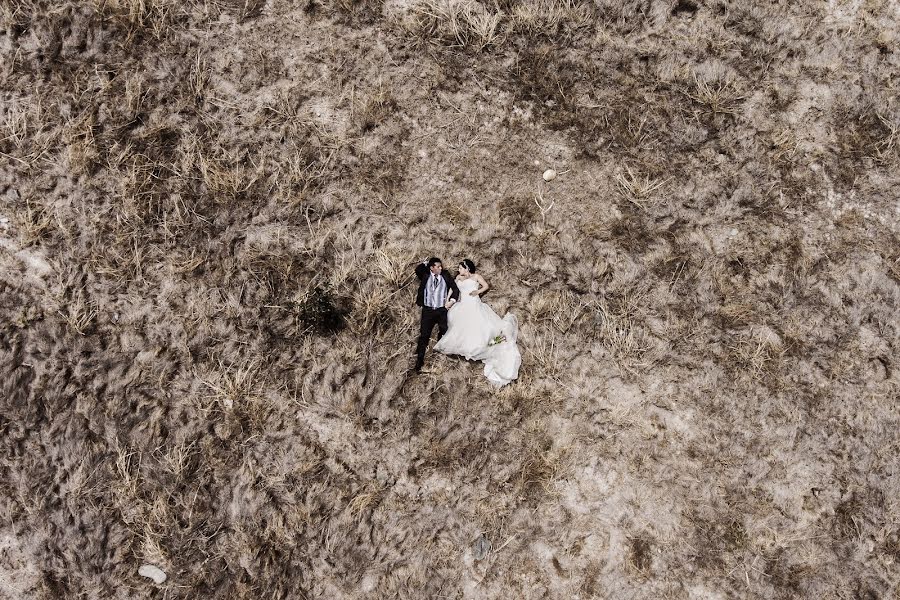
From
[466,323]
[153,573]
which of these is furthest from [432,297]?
[153,573]

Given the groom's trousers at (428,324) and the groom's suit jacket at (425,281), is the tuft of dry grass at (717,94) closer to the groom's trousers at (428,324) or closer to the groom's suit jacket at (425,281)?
the groom's suit jacket at (425,281)

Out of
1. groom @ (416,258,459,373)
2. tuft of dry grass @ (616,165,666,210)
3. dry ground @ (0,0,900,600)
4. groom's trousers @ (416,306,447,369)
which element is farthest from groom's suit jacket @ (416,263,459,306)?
tuft of dry grass @ (616,165,666,210)

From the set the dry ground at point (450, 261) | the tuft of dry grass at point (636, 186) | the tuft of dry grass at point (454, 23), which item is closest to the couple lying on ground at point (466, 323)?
the dry ground at point (450, 261)

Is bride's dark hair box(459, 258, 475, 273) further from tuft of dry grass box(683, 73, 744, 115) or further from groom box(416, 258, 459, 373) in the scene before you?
tuft of dry grass box(683, 73, 744, 115)

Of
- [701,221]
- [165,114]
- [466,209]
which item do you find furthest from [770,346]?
[165,114]

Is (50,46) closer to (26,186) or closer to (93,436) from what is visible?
(26,186)

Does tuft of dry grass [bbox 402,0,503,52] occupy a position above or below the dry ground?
above
